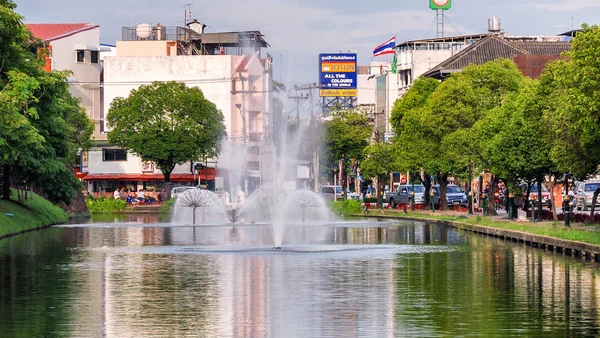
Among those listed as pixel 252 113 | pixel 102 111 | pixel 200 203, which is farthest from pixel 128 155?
pixel 200 203

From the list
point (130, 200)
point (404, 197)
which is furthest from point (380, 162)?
point (130, 200)

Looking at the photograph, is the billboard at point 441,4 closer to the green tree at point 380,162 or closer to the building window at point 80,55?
the building window at point 80,55

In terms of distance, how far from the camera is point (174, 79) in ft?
421

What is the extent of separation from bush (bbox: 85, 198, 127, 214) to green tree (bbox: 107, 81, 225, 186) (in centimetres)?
1323

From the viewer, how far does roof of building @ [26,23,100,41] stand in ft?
421

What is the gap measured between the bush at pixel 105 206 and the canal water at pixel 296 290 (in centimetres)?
5025

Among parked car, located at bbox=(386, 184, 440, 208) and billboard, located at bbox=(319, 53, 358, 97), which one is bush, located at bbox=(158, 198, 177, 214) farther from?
billboard, located at bbox=(319, 53, 358, 97)

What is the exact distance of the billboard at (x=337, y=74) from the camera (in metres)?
159

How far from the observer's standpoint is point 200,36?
5423 inches

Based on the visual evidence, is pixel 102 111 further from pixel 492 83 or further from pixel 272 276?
pixel 272 276

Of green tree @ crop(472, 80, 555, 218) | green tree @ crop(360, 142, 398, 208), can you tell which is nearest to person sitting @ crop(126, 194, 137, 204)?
green tree @ crop(360, 142, 398, 208)

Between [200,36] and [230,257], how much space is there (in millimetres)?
103852

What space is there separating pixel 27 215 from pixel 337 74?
102m

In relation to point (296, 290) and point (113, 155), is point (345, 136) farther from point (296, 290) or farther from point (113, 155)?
point (296, 290)
